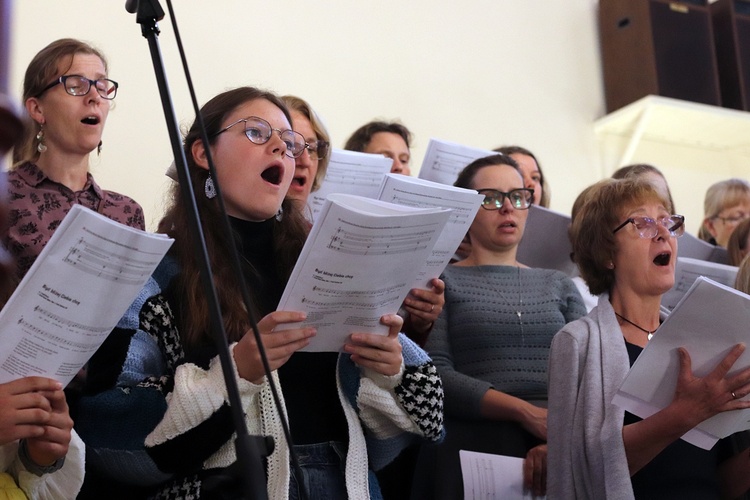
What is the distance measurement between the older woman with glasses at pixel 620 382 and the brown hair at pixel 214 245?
65 centimetres

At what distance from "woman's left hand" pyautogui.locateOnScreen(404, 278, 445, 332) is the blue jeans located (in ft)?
1.86

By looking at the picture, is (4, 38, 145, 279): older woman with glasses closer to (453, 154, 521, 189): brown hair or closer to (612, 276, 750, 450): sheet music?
(453, 154, 521, 189): brown hair

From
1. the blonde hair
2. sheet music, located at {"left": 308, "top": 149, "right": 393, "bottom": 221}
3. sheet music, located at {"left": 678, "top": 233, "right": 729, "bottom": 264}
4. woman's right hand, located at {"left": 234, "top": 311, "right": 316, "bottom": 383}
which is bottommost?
sheet music, located at {"left": 678, "top": 233, "right": 729, "bottom": 264}

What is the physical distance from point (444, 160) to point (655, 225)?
102cm

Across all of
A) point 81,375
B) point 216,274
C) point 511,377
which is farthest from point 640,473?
point 81,375

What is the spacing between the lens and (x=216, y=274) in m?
1.80

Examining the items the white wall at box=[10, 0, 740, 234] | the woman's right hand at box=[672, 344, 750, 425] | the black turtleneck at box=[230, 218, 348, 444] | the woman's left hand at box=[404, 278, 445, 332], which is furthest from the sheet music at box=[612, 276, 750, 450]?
the white wall at box=[10, 0, 740, 234]

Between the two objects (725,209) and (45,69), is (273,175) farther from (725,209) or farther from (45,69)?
(725,209)

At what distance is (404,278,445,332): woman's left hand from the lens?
7.19 feet

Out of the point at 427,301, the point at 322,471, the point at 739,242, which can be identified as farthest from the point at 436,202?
the point at 739,242

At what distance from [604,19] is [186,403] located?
4.27 meters

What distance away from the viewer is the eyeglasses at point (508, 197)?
2.75 metres

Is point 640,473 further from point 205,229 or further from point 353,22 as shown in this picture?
point 353,22

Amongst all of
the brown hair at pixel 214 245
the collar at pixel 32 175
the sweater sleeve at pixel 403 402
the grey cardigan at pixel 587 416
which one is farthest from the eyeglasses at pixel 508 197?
the collar at pixel 32 175
